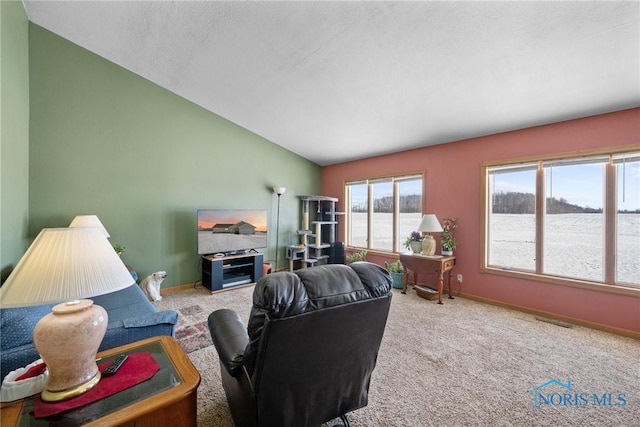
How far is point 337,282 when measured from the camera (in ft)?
3.98

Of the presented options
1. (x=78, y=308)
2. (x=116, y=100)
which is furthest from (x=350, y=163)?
(x=78, y=308)

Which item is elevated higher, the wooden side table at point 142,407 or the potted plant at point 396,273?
the wooden side table at point 142,407

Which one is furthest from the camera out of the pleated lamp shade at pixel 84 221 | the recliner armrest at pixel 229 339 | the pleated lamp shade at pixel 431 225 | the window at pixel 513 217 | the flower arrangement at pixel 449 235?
the flower arrangement at pixel 449 235

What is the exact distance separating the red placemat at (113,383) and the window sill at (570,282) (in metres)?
3.92

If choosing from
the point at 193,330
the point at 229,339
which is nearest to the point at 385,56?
the point at 229,339

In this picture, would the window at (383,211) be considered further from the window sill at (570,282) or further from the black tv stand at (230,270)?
the black tv stand at (230,270)

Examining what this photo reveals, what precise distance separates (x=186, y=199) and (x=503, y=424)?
445 cm

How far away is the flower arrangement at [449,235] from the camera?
152 inches

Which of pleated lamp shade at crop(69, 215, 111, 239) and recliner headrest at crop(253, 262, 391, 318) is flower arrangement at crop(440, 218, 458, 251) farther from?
pleated lamp shade at crop(69, 215, 111, 239)

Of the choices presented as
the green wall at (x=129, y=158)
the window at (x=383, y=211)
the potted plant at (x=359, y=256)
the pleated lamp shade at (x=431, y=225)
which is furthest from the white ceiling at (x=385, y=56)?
the potted plant at (x=359, y=256)

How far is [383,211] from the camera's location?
16.7ft

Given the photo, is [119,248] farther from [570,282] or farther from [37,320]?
[570,282]

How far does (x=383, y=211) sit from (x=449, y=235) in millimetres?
A: 1415

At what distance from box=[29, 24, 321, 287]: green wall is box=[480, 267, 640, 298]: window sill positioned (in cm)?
409
